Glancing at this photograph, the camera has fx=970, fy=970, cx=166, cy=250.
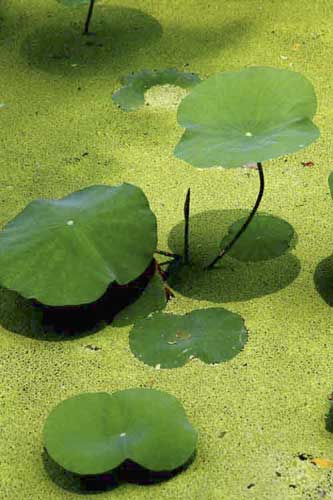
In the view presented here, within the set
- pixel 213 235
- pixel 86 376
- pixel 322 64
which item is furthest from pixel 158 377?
pixel 322 64

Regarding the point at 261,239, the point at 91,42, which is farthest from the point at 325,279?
the point at 91,42

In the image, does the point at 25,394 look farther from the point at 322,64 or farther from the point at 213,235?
the point at 322,64

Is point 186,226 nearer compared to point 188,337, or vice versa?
point 188,337

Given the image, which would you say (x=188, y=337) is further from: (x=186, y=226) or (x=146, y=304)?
(x=186, y=226)

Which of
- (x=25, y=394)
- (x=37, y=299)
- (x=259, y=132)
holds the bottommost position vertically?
(x=25, y=394)

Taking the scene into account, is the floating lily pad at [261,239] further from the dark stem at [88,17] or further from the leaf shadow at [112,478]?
the dark stem at [88,17]

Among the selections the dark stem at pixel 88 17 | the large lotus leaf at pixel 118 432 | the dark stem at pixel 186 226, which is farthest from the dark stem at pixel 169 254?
the dark stem at pixel 88 17
